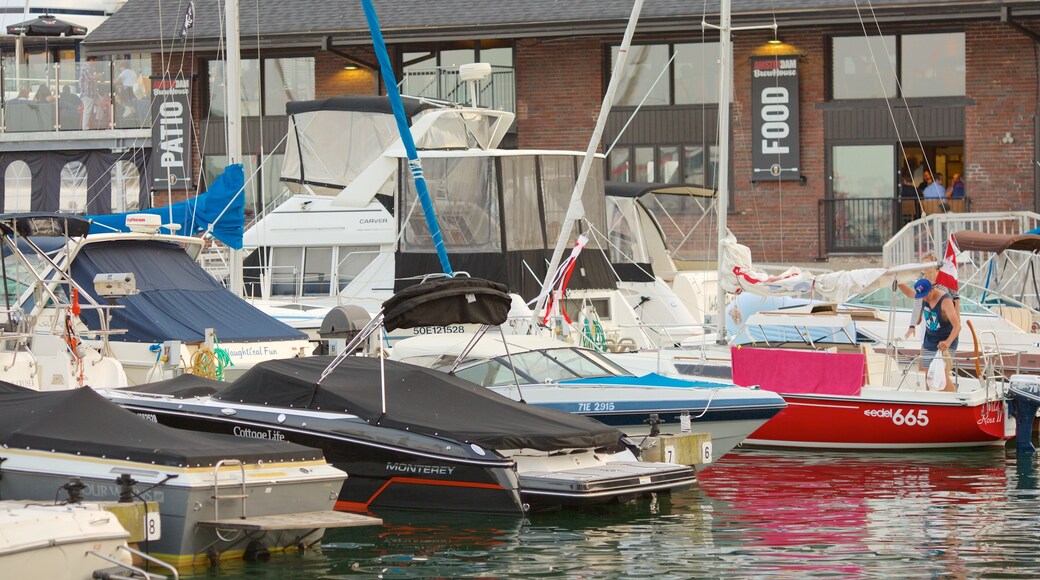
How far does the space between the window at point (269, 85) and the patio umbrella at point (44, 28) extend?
8763mm

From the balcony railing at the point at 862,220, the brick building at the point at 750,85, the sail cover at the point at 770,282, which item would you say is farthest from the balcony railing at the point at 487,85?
the sail cover at the point at 770,282

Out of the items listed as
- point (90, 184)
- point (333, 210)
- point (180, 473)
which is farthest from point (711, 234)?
point (180, 473)

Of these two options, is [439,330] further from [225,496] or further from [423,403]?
[225,496]

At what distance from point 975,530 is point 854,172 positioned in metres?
20.9

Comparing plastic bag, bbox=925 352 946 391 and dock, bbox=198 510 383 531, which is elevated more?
plastic bag, bbox=925 352 946 391

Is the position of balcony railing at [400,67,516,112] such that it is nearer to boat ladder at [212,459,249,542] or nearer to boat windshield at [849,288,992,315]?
boat windshield at [849,288,992,315]

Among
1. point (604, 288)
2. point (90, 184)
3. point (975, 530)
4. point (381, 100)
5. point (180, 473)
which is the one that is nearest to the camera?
point (180, 473)

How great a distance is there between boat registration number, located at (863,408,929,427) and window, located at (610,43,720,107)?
15969 millimetres

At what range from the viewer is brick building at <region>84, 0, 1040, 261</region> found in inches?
1276

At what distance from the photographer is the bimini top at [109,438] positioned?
11656 millimetres

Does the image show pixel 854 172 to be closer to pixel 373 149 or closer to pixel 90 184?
pixel 373 149

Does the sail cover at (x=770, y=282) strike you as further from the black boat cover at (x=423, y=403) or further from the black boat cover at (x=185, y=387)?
the black boat cover at (x=185, y=387)

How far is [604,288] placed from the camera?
2322cm

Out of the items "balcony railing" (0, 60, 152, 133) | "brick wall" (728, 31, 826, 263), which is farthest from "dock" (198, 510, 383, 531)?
"balcony railing" (0, 60, 152, 133)
